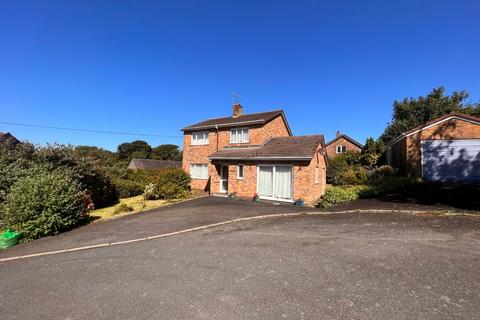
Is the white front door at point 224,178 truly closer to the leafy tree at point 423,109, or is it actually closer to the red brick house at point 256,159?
the red brick house at point 256,159

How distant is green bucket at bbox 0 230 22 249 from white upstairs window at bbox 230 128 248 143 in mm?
16158

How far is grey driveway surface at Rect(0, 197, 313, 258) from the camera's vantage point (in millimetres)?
9094

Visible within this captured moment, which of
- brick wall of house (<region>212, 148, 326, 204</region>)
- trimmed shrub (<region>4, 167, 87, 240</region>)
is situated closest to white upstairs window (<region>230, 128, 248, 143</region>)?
brick wall of house (<region>212, 148, 326, 204</region>)

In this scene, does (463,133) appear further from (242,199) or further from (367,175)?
(242,199)

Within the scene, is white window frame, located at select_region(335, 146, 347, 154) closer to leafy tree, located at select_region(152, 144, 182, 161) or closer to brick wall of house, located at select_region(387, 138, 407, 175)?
brick wall of house, located at select_region(387, 138, 407, 175)

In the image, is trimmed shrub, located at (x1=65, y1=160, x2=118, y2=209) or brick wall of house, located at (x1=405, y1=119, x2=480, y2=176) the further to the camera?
brick wall of house, located at (x1=405, y1=119, x2=480, y2=176)

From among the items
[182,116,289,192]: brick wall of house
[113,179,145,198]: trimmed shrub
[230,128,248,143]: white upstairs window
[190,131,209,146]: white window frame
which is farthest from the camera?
[190,131,209,146]: white window frame

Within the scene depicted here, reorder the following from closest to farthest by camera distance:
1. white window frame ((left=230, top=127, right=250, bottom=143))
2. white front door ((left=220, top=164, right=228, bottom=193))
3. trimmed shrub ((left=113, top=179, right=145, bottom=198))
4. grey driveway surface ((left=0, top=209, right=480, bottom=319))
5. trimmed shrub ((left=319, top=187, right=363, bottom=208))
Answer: grey driveway surface ((left=0, top=209, right=480, bottom=319))
trimmed shrub ((left=319, top=187, right=363, bottom=208))
white front door ((left=220, top=164, right=228, bottom=193))
white window frame ((left=230, top=127, right=250, bottom=143))
trimmed shrub ((left=113, top=179, right=145, bottom=198))

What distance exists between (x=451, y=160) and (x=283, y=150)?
13.0 meters

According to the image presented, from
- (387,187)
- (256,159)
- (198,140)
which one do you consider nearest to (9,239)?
(256,159)

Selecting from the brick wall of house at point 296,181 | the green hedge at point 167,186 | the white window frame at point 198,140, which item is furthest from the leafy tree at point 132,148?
the brick wall of house at point 296,181

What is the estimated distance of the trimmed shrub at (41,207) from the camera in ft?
33.1

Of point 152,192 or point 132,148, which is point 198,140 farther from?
point 132,148

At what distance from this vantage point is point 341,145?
139ft
